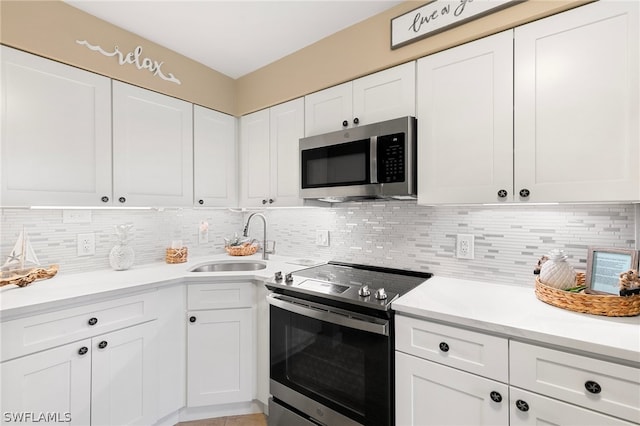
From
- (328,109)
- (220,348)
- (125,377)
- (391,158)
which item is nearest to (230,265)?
(220,348)

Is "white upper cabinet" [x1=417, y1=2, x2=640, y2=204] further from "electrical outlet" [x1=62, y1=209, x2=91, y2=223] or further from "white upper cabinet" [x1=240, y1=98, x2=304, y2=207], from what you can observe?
"electrical outlet" [x1=62, y1=209, x2=91, y2=223]

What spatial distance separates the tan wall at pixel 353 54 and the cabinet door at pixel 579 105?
87mm

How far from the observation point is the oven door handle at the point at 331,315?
1234 mm

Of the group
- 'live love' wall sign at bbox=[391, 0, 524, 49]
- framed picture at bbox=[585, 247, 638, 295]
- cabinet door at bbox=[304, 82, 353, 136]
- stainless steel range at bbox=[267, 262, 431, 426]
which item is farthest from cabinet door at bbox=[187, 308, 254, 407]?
'live love' wall sign at bbox=[391, 0, 524, 49]

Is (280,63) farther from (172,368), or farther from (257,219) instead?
(172,368)

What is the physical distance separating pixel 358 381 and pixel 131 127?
1963 mm

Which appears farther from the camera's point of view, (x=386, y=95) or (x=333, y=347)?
(x=386, y=95)

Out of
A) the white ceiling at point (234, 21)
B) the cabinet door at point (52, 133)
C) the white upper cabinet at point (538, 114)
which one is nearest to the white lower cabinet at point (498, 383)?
the white upper cabinet at point (538, 114)

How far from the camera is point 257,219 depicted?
2703mm

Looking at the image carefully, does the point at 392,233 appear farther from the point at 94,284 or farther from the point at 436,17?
the point at 94,284

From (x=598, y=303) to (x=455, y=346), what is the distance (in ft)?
1.72

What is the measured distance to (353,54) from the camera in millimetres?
1732

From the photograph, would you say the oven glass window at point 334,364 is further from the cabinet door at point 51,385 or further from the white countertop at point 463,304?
the cabinet door at point 51,385

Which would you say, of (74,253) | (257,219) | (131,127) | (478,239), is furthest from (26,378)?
(478,239)
